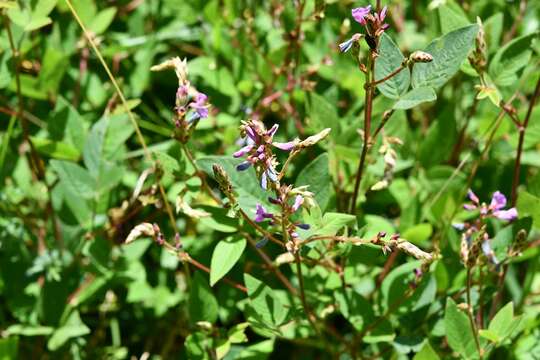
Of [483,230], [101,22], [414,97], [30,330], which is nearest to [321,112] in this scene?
[414,97]

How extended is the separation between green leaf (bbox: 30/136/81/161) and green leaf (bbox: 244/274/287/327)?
2.12 feet

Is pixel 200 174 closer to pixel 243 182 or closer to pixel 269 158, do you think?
pixel 243 182

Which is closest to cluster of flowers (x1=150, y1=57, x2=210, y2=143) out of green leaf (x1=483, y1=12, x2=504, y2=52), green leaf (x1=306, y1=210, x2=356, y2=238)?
green leaf (x1=306, y1=210, x2=356, y2=238)

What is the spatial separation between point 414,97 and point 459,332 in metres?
0.50

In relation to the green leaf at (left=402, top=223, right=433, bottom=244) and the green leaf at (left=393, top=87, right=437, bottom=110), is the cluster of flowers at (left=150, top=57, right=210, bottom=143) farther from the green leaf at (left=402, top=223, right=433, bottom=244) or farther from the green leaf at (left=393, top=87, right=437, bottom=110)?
the green leaf at (left=402, top=223, right=433, bottom=244)

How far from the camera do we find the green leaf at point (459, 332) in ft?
4.68

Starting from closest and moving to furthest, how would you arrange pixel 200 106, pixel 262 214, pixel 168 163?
1. pixel 262 214
2. pixel 200 106
3. pixel 168 163

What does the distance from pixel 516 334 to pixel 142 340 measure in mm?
1005

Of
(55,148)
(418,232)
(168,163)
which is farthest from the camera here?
(55,148)

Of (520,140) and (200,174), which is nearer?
(200,174)

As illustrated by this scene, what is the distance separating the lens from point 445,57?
4.17ft

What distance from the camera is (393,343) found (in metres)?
1.55

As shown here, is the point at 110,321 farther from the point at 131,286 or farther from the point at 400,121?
the point at 400,121

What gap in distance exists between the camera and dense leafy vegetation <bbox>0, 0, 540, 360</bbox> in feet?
4.58
